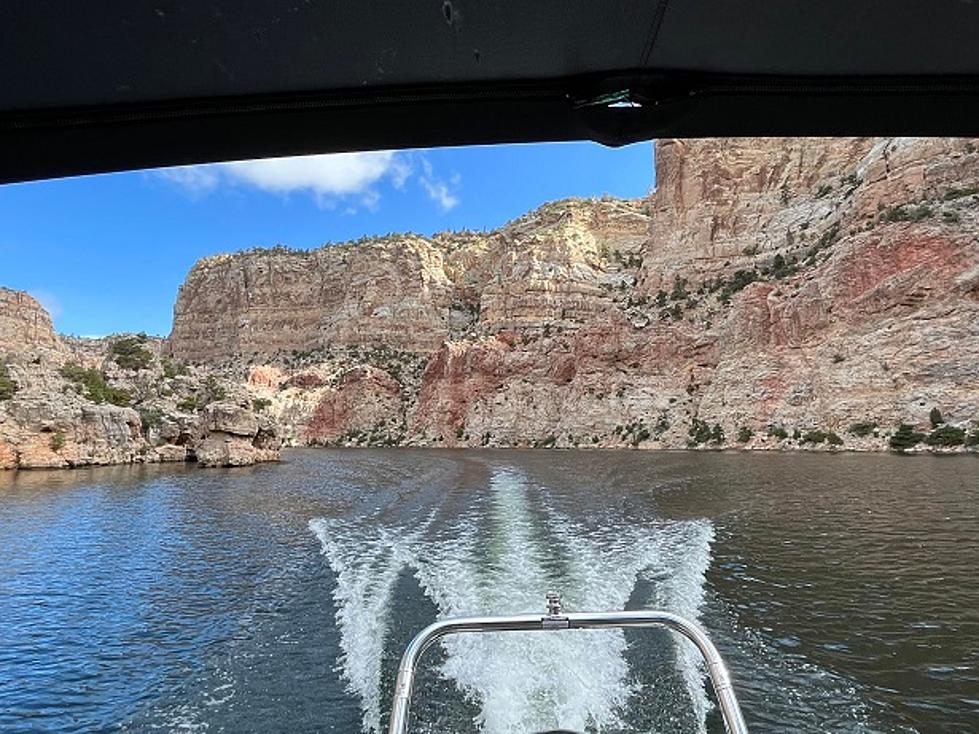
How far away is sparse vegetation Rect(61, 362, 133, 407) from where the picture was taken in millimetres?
44750

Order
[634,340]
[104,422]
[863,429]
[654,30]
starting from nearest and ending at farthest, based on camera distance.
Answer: [654,30] → [863,429] → [104,422] → [634,340]

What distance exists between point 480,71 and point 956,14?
68.1 inches

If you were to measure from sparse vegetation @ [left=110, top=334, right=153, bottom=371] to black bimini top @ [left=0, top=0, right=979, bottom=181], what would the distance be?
66.2 metres

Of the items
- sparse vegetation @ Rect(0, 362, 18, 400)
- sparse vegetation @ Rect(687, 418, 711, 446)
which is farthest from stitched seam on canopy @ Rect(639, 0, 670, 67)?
sparse vegetation @ Rect(687, 418, 711, 446)

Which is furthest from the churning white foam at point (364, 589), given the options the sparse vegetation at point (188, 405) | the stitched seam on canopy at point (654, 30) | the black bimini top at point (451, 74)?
the sparse vegetation at point (188, 405)

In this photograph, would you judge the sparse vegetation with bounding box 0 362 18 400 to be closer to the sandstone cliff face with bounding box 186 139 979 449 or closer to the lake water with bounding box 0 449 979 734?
the lake water with bounding box 0 449 979 734

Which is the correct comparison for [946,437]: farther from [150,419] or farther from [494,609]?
[150,419]

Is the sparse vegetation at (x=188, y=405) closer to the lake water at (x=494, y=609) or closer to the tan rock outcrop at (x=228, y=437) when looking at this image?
the tan rock outcrop at (x=228, y=437)

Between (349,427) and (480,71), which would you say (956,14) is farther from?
(349,427)

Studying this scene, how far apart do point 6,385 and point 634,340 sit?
162ft

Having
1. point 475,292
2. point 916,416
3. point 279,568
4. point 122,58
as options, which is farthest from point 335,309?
point 122,58

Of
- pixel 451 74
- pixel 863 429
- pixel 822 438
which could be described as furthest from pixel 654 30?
pixel 822 438

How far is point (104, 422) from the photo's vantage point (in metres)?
41.1

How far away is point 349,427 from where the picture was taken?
294 ft
